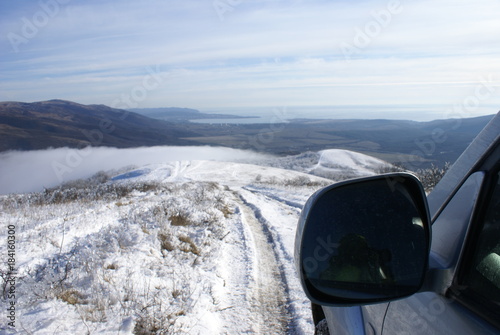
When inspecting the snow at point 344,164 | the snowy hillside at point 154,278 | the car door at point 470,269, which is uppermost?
the car door at point 470,269

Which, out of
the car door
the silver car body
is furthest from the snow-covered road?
the car door

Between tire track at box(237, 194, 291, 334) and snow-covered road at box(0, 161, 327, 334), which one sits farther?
tire track at box(237, 194, 291, 334)

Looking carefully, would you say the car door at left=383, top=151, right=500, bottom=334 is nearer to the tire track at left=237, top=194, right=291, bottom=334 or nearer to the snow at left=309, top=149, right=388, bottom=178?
the tire track at left=237, top=194, right=291, bottom=334

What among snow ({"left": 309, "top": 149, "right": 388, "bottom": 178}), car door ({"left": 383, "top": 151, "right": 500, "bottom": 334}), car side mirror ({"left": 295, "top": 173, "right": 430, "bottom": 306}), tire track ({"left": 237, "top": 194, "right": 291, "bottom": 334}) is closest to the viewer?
car door ({"left": 383, "top": 151, "right": 500, "bottom": 334})

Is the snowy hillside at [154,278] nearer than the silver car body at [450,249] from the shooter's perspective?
No

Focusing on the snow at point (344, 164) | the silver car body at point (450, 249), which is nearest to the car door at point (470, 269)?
the silver car body at point (450, 249)

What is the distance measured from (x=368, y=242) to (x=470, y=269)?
34 cm

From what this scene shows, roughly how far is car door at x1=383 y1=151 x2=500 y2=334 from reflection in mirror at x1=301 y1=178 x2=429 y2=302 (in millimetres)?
99

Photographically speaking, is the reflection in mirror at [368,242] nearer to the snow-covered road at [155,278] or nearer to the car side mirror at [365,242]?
the car side mirror at [365,242]

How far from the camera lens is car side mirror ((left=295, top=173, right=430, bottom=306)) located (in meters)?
1.32

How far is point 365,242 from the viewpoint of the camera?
1.33 meters

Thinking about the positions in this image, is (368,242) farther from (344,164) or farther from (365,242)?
(344,164)

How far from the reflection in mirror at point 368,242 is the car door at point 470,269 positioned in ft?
0.32

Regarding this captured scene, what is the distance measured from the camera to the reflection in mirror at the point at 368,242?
4.33ft
